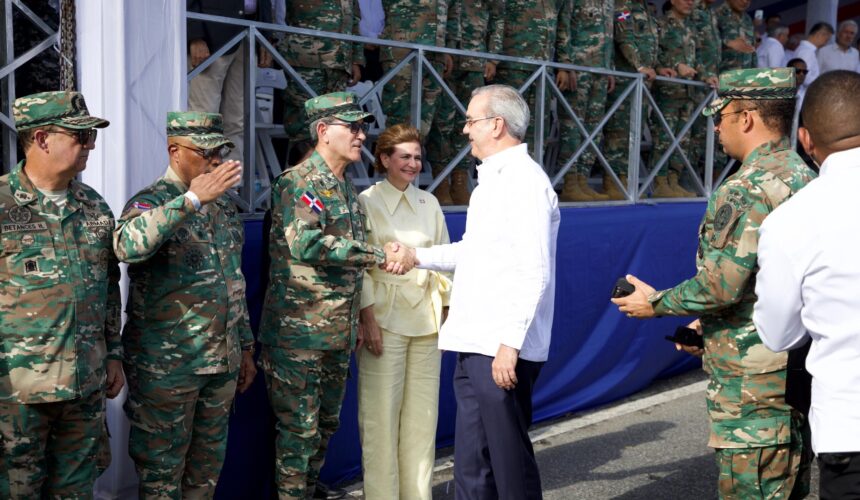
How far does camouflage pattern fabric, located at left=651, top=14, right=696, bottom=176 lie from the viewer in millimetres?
7195

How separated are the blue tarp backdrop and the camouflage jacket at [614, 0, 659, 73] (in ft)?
3.99

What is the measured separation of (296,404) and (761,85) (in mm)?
1981

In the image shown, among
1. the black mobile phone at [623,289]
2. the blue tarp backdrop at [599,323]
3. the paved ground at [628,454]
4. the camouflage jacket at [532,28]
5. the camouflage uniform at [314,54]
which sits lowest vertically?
the paved ground at [628,454]

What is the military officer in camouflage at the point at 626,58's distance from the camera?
6680 mm

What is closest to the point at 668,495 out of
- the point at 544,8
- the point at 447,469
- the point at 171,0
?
the point at 447,469

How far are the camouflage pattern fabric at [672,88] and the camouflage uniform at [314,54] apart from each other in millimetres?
3279

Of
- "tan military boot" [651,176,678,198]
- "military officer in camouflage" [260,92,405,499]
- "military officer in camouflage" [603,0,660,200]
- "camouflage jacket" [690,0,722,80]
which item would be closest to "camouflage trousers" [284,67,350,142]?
"military officer in camouflage" [260,92,405,499]

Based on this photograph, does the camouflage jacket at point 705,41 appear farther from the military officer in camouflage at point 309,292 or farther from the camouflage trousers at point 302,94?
the military officer in camouflage at point 309,292

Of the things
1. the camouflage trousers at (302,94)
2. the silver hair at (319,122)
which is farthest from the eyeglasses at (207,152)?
the camouflage trousers at (302,94)

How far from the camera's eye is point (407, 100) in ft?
16.8

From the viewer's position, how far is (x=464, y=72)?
5.74 meters

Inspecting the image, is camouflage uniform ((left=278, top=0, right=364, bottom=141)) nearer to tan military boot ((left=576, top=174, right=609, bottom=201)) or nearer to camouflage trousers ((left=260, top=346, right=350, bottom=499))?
camouflage trousers ((left=260, top=346, right=350, bottom=499))

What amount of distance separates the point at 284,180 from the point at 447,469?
1.83 m

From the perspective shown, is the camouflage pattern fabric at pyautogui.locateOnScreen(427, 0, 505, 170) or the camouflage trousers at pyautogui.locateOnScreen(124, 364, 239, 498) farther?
the camouflage pattern fabric at pyautogui.locateOnScreen(427, 0, 505, 170)
